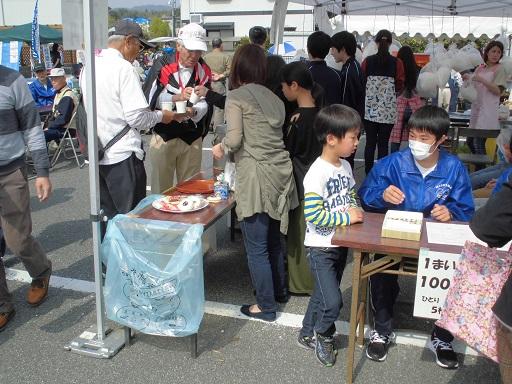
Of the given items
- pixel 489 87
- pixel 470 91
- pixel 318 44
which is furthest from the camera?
pixel 470 91

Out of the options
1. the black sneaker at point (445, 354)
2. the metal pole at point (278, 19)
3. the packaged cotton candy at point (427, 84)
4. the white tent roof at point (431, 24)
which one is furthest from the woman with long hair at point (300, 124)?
the white tent roof at point (431, 24)

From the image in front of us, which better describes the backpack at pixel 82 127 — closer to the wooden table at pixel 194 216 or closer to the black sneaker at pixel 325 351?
the wooden table at pixel 194 216

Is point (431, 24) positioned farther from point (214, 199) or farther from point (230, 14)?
point (230, 14)

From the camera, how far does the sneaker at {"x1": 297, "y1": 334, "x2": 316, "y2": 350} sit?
3.02 m

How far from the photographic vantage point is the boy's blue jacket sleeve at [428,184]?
110 inches

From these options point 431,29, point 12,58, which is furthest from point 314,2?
point 12,58

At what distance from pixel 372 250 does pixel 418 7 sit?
8.82 metres

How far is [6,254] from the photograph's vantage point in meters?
4.47

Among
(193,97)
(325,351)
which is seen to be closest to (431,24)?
(193,97)

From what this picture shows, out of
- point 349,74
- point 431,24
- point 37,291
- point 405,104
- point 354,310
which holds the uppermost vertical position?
point 431,24

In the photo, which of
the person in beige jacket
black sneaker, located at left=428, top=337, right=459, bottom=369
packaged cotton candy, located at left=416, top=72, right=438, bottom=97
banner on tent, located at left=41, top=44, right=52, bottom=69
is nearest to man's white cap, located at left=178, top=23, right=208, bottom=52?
the person in beige jacket

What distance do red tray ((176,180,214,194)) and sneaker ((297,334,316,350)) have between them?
1.20m

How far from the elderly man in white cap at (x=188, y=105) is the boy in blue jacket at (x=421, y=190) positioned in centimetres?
172

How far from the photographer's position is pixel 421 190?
2.87m
